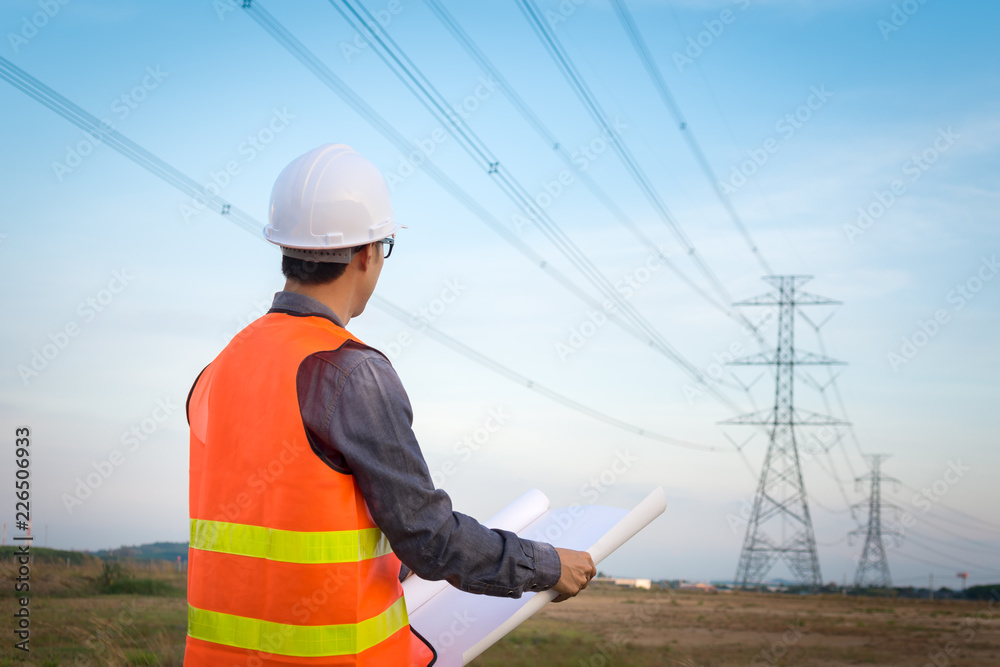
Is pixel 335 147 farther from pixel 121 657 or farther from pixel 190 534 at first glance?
pixel 121 657

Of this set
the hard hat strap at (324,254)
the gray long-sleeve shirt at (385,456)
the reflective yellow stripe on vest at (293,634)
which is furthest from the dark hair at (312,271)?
the reflective yellow stripe on vest at (293,634)

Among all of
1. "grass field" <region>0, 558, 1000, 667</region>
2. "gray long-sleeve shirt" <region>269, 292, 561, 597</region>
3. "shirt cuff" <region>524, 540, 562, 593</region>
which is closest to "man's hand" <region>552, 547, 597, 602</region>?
"shirt cuff" <region>524, 540, 562, 593</region>

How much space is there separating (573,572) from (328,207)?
58.5 inches

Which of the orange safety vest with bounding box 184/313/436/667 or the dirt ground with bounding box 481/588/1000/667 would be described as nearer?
the orange safety vest with bounding box 184/313/436/667

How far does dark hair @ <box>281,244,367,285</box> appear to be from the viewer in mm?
2549

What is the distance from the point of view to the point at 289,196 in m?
2.69

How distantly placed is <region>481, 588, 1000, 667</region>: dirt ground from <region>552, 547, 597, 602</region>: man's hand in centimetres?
1147

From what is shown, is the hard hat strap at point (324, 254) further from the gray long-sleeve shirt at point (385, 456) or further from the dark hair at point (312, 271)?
the gray long-sleeve shirt at point (385, 456)

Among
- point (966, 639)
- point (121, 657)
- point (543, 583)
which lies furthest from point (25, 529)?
point (966, 639)

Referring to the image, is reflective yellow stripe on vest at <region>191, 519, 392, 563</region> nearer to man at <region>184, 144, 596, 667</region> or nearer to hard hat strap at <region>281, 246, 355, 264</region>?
man at <region>184, 144, 596, 667</region>

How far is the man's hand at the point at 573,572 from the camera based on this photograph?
253 centimetres

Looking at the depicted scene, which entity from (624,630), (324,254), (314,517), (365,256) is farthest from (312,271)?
(624,630)

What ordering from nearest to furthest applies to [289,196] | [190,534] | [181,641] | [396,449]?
[396,449] < [190,534] < [289,196] < [181,641]

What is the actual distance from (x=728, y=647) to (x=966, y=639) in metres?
8.26
